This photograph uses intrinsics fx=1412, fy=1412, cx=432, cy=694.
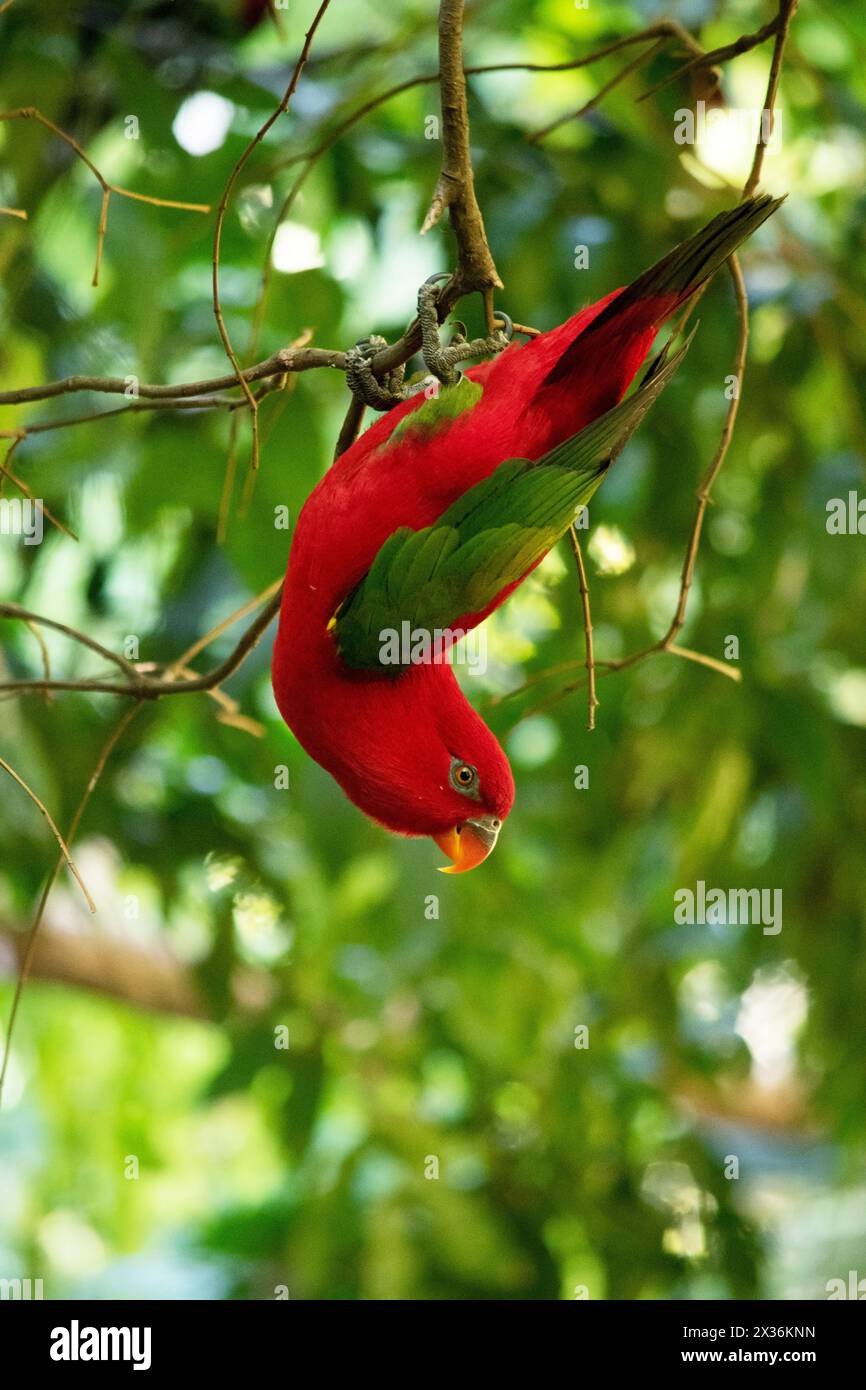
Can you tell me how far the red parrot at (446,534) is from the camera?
4.34 ft

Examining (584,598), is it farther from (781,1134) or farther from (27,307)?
(781,1134)

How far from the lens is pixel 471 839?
1.50 meters

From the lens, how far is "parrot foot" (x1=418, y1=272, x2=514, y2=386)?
129 cm

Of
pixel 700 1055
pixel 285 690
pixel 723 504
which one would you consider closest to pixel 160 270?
pixel 285 690

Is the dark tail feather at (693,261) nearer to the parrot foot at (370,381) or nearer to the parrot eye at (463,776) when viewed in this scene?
the parrot foot at (370,381)

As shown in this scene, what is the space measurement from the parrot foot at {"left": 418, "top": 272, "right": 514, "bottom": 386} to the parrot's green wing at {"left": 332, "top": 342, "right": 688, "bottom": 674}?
110mm

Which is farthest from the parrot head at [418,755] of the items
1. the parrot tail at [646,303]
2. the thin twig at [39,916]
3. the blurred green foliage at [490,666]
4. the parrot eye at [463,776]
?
the blurred green foliage at [490,666]

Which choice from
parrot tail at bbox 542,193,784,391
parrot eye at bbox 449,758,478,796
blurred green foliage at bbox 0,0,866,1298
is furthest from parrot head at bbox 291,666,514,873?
blurred green foliage at bbox 0,0,866,1298

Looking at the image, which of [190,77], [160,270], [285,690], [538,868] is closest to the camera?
[285,690]

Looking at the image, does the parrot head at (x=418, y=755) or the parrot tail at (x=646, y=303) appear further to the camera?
the parrot head at (x=418, y=755)

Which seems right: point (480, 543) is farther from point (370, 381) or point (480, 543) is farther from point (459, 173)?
point (459, 173)

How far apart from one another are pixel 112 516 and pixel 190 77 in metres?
0.90

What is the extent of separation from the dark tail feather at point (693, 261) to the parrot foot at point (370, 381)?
20 centimetres

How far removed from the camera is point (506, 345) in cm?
150
